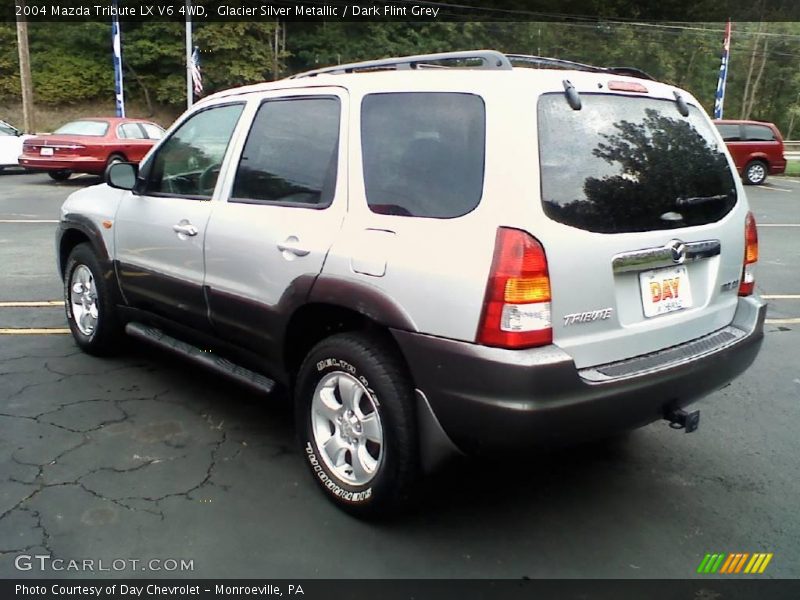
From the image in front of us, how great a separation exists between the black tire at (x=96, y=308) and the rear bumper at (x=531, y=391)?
2621mm

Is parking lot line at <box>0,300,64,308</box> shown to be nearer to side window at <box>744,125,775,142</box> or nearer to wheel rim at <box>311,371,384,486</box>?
wheel rim at <box>311,371,384,486</box>

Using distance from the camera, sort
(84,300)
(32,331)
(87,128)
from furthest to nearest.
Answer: (87,128) → (32,331) → (84,300)

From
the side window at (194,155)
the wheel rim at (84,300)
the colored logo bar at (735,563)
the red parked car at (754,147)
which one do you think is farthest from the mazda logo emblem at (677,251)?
the red parked car at (754,147)

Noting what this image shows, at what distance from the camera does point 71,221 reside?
4734mm

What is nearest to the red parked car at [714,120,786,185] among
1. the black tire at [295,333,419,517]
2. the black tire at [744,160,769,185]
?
the black tire at [744,160,769,185]

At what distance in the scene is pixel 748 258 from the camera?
3.23 meters

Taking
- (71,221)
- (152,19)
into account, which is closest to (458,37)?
(152,19)

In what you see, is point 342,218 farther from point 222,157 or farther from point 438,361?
point 222,157

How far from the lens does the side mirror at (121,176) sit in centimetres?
420

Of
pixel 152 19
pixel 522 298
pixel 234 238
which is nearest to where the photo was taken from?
pixel 522 298

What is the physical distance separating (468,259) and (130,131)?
16311 millimetres

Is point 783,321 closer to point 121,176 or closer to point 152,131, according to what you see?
point 121,176

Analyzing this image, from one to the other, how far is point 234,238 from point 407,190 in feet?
3.45

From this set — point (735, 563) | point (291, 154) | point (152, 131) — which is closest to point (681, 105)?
point (291, 154)
